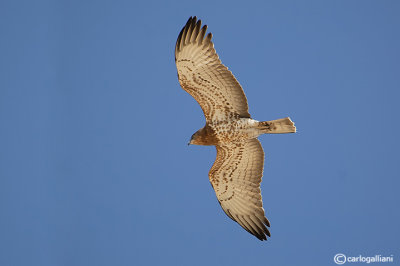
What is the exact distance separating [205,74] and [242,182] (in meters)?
2.51

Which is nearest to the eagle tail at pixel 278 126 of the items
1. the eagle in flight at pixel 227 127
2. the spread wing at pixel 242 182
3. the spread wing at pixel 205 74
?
the eagle in flight at pixel 227 127

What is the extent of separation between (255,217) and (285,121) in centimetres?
211

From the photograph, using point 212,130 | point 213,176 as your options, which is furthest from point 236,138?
point 213,176

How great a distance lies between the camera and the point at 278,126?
30.5ft

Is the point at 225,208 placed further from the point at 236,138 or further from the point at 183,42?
the point at 183,42

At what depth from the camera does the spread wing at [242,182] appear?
1002 centimetres

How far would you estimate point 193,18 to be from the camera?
888cm

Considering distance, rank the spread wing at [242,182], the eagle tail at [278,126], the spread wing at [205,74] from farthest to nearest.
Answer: the spread wing at [242,182], the eagle tail at [278,126], the spread wing at [205,74]

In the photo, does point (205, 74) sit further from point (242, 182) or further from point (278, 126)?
point (242, 182)

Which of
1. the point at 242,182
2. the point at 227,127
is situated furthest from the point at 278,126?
the point at 242,182

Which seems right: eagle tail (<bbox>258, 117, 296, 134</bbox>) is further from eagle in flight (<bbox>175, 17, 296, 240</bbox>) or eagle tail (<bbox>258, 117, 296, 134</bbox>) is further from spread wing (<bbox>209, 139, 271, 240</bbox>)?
spread wing (<bbox>209, 139, 271, 240</bbox>)

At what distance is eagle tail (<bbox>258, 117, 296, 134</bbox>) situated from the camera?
9.20 metres

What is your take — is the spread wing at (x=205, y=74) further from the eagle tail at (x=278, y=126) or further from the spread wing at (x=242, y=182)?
the spread wing at (x=242, y=182)

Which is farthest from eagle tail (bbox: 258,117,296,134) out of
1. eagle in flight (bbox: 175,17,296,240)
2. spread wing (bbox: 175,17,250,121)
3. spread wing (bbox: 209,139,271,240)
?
spread wing (bbox: 209,139,271,240)
